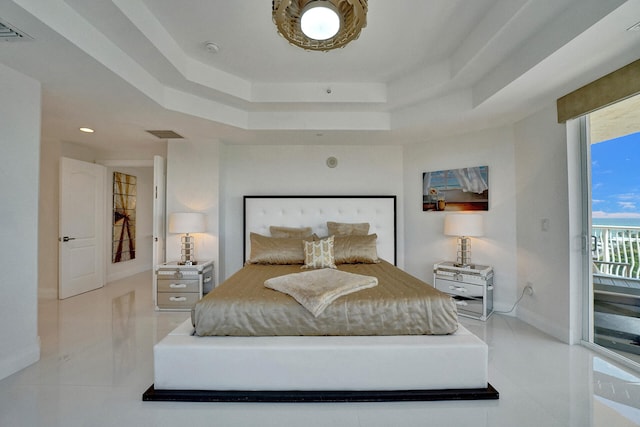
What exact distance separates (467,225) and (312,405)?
2.64 m

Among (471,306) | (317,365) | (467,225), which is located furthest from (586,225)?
(317,365)

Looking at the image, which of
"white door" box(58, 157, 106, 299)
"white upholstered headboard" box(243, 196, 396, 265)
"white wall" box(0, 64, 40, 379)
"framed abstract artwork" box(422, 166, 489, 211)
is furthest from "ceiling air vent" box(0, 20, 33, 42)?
"framed abstract artwork" box(422, 166, 489, 211)

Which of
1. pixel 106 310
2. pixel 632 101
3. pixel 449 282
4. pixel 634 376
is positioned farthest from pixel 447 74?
pixel 106 310

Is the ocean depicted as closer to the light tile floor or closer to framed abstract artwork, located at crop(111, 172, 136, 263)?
the light tile floor

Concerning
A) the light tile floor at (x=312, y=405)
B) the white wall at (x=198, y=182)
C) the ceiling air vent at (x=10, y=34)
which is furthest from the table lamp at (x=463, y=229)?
the ceiling air vent at (x=10, y=34)

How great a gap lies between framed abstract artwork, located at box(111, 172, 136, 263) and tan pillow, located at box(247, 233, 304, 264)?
3.53m

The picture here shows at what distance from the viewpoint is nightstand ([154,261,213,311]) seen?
3.49m

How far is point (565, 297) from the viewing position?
2682 millimetres

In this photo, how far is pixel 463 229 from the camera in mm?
3361

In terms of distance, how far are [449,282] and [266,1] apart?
11.1 feet

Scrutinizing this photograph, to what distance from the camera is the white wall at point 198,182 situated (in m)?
3.89

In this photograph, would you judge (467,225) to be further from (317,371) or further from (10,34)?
(10,34)

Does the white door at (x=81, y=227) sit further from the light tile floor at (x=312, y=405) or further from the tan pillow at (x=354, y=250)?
the tan pillow at (x=354, y=250)

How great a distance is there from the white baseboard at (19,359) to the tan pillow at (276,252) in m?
1.90
